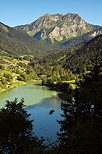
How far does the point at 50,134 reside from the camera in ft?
168

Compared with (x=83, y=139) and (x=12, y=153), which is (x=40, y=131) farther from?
(x=83, y=139)

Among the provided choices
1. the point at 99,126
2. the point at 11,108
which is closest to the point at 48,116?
the point at 11,108

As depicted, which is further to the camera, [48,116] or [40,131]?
[48,116]

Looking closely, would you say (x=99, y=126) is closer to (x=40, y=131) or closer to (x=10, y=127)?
(x=10, y=127)

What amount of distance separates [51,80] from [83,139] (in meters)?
150

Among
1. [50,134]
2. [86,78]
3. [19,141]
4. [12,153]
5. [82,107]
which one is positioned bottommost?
[50,134]

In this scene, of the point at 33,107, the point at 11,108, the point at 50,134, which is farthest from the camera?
the point at 33,107

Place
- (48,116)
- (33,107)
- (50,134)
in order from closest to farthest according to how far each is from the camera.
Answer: (50,134)
(48,116)
(33,107)

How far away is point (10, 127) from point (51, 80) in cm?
13852

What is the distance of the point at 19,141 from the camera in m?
24.8

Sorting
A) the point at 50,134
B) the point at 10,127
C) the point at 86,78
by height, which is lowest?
the point at 50,134

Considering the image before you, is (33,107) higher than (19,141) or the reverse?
the reverse

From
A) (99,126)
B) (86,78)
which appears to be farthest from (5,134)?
(99,126)

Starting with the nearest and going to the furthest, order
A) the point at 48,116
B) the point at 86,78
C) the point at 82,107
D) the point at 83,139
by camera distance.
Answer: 1. the point at 83,139
2. the point at 86,78
3. the point at 82,107
4. the point at 48,116
